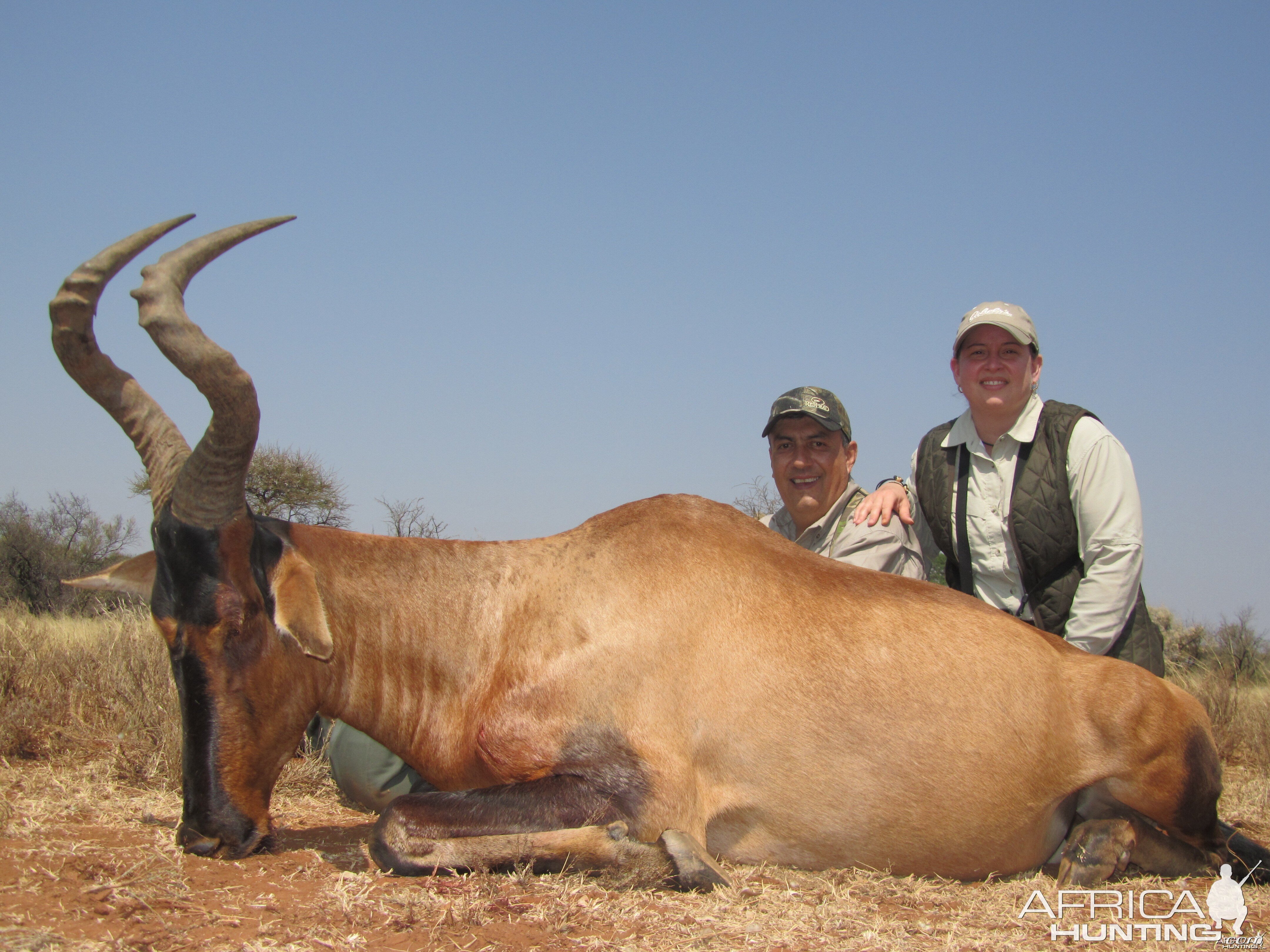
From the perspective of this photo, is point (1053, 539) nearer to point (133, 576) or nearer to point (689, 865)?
point (689, 865)

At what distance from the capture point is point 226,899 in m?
3.59

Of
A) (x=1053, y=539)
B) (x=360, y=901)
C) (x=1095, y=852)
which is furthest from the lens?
(x=1053, y=539)

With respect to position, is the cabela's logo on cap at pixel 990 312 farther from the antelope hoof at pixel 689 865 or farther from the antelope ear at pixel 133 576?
the antelope ear at pixel 133 576

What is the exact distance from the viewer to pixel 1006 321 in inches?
241

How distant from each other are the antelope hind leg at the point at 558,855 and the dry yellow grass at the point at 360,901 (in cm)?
6

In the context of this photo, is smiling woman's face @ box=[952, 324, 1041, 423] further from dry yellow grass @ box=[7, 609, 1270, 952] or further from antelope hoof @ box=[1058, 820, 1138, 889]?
dry yellow grass @ box=[7, 609, 1270, 952]

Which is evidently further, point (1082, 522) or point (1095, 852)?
point (1082, 522)

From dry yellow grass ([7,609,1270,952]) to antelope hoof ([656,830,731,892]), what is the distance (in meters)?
0.06

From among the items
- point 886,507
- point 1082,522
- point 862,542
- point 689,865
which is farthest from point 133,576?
point 1082,522

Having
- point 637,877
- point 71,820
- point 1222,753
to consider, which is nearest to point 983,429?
point 637,877

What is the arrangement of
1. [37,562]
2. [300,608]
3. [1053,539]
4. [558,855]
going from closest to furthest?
1. [558,855]
2. [300,608]
3. [1053,539]
4. [37,562]

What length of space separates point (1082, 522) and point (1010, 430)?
2.50ft

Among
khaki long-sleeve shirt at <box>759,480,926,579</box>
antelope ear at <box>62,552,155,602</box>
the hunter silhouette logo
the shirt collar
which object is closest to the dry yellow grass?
the hunter silhouette logo

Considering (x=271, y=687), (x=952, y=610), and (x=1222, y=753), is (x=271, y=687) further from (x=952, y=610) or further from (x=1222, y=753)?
(x=1222, y=753)
